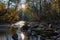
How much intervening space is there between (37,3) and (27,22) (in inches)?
13.0

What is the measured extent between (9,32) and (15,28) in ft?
0.36

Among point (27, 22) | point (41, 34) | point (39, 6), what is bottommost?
point (41, 34)

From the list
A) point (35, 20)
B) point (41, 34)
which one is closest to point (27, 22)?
point (35, 20)

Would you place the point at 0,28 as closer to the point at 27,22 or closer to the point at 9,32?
the point at 9,32

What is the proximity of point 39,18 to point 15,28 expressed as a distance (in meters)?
0.39

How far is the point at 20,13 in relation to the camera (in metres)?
2.53

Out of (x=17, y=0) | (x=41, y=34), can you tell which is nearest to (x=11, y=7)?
(x=17, y=0)

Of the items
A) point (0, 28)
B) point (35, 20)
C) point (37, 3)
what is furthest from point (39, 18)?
point (0, 28)

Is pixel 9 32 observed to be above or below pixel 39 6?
below

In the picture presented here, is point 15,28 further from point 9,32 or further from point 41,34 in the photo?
point 41,34

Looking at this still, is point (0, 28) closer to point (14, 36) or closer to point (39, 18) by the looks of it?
point (14, 36)

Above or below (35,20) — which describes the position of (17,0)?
above

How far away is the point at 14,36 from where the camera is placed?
2521mm

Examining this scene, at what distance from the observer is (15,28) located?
251 cm
